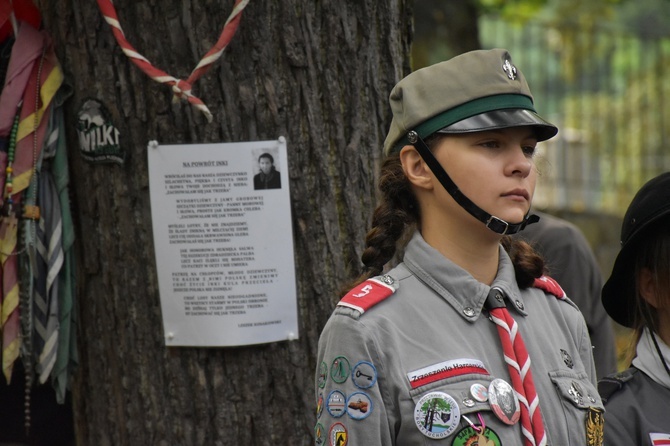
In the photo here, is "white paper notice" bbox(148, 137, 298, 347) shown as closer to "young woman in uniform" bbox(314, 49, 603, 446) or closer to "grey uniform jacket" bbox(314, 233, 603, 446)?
"young woman in uniform" bbox(314, 49, 603, 446)

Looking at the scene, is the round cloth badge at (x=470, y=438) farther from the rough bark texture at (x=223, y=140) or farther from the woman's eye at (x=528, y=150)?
the rough bark texture at (x=223, y=140)

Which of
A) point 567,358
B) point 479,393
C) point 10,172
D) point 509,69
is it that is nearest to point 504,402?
point 479,393

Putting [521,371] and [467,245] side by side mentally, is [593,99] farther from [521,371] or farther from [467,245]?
[521,371]

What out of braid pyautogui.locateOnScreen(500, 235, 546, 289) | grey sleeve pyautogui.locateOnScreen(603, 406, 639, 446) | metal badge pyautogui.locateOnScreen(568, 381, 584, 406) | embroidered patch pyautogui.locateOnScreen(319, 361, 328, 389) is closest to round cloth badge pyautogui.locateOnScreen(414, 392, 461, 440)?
embroidered patch pyautogui.locateOnScreen(319, 361, 328, 389)

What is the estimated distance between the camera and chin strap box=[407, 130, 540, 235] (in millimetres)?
2396

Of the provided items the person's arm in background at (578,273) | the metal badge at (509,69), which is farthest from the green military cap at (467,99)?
the person's arm in background at (578,273)

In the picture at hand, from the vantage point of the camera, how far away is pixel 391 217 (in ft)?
8.56

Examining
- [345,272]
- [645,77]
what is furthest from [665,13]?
[345,272]

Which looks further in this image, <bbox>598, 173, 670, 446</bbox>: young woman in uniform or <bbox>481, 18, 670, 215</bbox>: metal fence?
<bbox>481, 18, 670, 215</bbox>: metal fence

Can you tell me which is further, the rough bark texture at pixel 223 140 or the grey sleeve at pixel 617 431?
the rough bark texture at pixel 223 140

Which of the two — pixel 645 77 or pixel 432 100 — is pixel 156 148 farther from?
pixel 645 77

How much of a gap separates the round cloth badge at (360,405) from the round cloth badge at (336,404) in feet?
0.08

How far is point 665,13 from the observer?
1168 cm

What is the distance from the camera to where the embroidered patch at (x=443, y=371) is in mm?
2301
